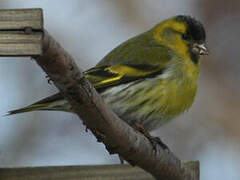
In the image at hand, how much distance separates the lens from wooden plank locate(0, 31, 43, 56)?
7.66ft

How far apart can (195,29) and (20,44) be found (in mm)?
2535

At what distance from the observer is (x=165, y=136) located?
6.01 meters

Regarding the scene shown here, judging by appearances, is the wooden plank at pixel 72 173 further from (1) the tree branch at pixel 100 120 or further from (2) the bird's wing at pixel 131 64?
(2) the bird's wing at pixel 131 64

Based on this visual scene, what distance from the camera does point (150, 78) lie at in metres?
4.23

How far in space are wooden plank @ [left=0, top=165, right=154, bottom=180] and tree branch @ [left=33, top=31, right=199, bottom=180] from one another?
0.24 metres

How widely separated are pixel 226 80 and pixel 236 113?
0.33 meters

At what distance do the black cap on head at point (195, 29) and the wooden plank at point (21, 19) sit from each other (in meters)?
2.48

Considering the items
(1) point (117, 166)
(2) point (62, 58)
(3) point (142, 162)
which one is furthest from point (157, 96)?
(2) point (62, 58)

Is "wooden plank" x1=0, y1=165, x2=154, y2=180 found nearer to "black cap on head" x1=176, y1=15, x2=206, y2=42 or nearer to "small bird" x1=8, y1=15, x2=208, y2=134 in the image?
"small bird" x1=8, y1=15, x2=208, y2=134

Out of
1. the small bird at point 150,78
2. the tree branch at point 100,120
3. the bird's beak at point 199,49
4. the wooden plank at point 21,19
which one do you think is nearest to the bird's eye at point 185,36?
the small bird at point 150,78

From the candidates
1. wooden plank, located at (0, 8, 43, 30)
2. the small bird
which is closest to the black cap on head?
the small bird

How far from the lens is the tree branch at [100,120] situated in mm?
2412

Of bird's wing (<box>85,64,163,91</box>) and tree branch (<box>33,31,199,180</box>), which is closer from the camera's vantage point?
tree branch (<box>33,31,199,180</box>)

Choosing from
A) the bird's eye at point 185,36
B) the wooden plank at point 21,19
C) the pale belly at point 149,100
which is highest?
the wooden plank at point 21,19
